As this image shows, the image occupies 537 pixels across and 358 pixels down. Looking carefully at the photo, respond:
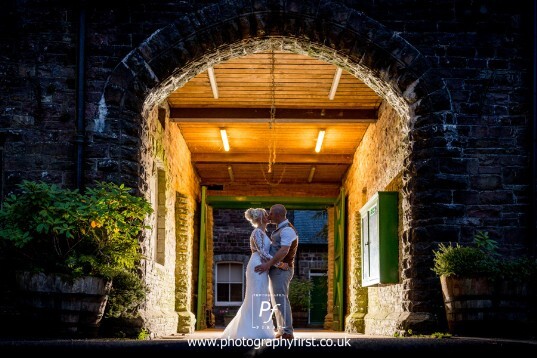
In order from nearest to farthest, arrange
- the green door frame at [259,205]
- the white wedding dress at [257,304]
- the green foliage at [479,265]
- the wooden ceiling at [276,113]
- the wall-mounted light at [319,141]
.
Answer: the green foliage at [479,265], the white wedding dress at [257,304], the wooden ceiling at [276,113], the wall-mounted light at [319,141], the green door frame at [259,205]

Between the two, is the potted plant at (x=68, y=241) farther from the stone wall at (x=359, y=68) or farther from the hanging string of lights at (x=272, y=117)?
the hanging string of lights at (x=272, y=117)

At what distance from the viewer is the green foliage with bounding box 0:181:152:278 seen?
7926mm

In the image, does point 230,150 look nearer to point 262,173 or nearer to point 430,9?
point 262,173

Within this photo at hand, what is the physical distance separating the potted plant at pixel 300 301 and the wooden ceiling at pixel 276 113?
8179 millimetres

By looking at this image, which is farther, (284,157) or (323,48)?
(284,157)

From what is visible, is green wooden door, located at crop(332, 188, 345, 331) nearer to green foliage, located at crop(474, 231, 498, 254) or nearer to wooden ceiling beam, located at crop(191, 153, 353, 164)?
wooden ceiling beam, located at crop(191, 153, 353, 164)

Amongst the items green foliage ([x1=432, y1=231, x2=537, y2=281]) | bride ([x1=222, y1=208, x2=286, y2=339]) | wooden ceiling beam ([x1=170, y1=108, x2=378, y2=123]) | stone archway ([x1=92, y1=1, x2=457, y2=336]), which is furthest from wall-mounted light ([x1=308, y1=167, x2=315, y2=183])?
green foliage ([x1=432, y1=231, x2=537, y2=281])

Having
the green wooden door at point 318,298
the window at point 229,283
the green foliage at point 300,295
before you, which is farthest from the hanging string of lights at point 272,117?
the green wooden door at point 318,298

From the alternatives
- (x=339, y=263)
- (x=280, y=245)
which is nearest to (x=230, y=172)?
(x=339, y=263)

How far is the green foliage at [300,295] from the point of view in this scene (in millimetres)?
25719

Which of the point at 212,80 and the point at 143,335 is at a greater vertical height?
the point at 212,80

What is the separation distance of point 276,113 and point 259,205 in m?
6.13

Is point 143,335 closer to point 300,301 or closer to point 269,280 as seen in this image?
point 269,280

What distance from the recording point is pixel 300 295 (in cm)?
2577
